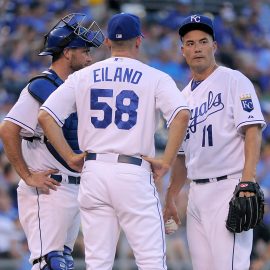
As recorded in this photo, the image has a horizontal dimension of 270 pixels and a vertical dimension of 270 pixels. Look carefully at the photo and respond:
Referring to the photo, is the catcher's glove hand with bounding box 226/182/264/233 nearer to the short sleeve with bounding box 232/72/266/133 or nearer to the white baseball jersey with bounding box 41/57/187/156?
the short sleeve with bounding box 232/72/266/133

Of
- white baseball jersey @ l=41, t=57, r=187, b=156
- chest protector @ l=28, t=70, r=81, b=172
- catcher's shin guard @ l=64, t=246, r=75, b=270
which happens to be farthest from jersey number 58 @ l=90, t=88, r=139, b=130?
catcher's shin guard @ l=64, t=246, r=75, b=270

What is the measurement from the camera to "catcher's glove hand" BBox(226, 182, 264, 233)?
17.6 feet

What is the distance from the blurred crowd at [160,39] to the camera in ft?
39.2

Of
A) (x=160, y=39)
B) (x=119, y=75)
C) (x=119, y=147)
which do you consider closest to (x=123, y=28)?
(x=119, y=75)

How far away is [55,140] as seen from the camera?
529cm

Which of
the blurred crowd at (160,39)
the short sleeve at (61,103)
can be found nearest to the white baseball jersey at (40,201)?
the short sleeve at (61,103)

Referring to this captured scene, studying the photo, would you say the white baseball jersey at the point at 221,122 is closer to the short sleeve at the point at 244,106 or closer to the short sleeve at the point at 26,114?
the short sleeve at the point at 244,106

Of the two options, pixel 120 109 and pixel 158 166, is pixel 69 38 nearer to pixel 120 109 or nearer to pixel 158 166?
pixel 120 109

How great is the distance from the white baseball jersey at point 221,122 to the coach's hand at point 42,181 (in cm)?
92

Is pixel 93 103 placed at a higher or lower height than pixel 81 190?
higher

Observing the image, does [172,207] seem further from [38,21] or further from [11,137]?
[38,21]

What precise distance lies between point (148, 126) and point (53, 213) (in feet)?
3.51

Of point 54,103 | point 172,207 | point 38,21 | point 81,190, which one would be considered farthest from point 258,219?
point 38,21

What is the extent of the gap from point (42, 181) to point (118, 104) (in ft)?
3.19
